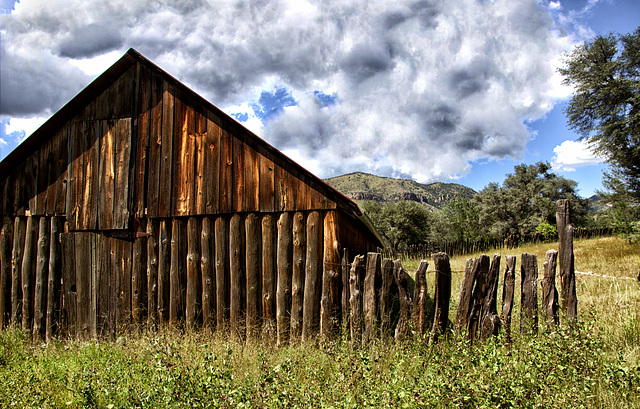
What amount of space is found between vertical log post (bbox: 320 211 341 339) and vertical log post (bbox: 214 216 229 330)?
1788 millimetres

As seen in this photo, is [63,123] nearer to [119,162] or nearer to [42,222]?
[119,162]

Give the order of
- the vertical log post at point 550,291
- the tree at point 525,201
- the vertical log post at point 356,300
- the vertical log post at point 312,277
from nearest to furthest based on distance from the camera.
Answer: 1. the vertical log post at point 550,291
2. the vertical log post at point 356,300
3. the vertical log post at point 312,277
4. the tree at point 525,201

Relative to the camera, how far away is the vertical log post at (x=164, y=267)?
6.29m

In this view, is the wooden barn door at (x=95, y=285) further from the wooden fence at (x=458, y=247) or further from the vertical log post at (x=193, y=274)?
the wooden fence at (x=458, y=247)

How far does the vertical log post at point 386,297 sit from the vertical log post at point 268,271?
189 centimetres

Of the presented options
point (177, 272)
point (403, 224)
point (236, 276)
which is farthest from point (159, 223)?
point (403, 224)

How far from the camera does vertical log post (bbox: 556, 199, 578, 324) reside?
15.1 feet

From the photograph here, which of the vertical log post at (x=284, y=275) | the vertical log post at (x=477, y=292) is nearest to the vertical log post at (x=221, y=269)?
the vertical log post at (x=284, y=275)

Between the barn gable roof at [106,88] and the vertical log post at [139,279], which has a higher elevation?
the barn gable roof at [106,88]

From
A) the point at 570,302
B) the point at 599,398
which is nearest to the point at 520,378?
the point at 599,398

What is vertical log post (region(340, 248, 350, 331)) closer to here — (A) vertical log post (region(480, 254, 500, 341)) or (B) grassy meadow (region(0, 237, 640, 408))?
(B) grassy meadow (region(0, 237, 640, 408))

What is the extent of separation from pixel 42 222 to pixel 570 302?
30.7 feet

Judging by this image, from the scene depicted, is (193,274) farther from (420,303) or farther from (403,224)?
(403,224)

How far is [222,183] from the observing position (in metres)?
6.11
